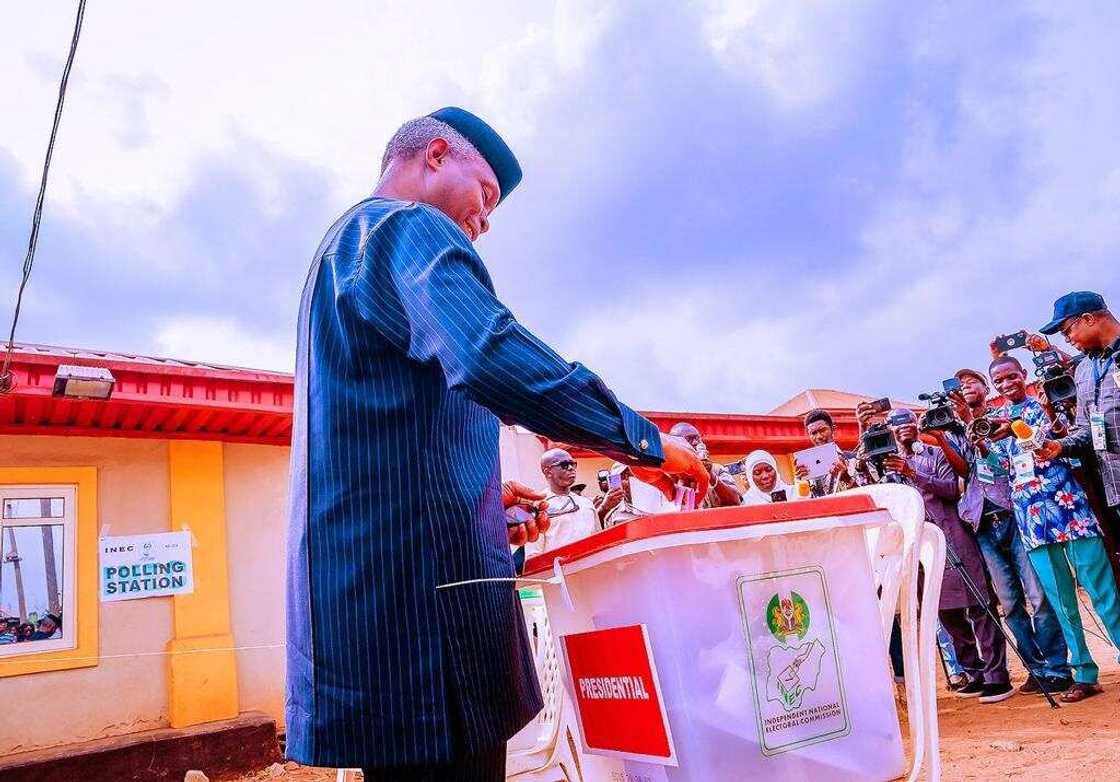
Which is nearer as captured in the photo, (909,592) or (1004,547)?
(909,592)

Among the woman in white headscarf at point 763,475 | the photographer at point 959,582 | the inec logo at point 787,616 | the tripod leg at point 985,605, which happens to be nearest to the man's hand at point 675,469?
the inec logo at point 787,616

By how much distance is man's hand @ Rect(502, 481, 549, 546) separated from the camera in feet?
5.05

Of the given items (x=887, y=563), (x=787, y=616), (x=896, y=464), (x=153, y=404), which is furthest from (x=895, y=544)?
(x=153, y=404)

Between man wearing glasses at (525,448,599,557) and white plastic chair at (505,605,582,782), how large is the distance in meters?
1.93

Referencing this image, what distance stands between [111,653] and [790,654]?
6.60m

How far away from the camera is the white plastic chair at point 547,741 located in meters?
2.23

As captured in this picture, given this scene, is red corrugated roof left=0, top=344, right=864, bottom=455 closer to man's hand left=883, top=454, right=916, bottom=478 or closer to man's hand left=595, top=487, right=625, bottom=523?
man's hand left=595, top=487, right=625, bottom=523

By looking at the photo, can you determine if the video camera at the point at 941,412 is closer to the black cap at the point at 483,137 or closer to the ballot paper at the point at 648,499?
the ballot paper at the point at 648,499

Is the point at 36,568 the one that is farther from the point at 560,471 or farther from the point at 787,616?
A: the point at 787,616

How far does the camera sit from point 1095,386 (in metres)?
3.90

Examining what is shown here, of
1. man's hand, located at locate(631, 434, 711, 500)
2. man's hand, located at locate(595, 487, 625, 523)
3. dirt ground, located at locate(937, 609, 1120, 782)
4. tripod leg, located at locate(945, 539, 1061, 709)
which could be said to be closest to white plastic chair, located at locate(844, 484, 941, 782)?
man's hand, located at locate(631, 434, 711, 500)

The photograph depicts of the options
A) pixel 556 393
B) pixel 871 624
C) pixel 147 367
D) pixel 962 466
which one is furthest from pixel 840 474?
pixel 147 367

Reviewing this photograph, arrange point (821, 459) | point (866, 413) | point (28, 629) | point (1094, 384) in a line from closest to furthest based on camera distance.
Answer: point (1094, 384) < point (821, 459) < point (866, 413) < point (28, 629)

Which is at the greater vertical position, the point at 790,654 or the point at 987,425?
the point at 987,425
